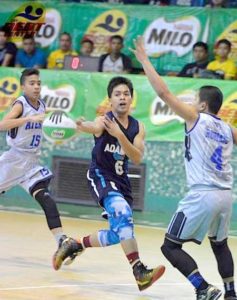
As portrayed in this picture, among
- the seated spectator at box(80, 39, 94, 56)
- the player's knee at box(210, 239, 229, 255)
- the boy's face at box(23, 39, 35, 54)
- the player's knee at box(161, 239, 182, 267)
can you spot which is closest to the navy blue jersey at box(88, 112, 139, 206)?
the player's knee at box(161, 239, 182, 267)

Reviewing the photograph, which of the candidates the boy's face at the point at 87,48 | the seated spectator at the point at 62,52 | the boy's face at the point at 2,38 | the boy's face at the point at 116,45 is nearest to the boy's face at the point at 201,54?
the boy's face at the point at 116,45

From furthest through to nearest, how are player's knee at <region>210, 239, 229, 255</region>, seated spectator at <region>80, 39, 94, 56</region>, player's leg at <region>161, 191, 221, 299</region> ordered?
seated spectator at <region>80, 39, 94, 56</region> → player's knee at <region>210, 239, 229, 255</region> → player's leg at <region>161, 191, 221, 299</region>

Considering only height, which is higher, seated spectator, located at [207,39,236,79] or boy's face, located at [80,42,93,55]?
seated spectator, located at [207,39,236,79]

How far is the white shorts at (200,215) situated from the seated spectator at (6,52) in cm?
794

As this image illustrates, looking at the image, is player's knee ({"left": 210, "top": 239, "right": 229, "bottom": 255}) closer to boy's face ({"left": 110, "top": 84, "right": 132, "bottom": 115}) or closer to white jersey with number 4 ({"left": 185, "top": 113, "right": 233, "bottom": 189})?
white jersey with number 4 ({"left": 185, "top": 113, "right": 233, "bottom": 189})

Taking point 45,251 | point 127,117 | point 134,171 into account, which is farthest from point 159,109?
point 127,117

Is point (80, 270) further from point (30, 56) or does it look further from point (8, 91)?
point (30, 56)

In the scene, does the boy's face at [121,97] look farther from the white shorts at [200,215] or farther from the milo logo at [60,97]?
the milo logo at [60,97]

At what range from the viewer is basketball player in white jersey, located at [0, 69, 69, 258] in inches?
385

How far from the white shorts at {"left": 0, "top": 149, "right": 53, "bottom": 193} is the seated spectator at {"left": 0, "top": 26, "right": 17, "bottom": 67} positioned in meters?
4.98

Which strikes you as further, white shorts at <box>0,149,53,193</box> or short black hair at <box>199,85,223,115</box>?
white shorts at <box>0,149,53,193</box>

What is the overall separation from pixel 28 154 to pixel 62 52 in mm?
5105

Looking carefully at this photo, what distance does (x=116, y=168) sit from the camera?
8.62m

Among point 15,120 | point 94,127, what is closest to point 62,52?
point 15,120
